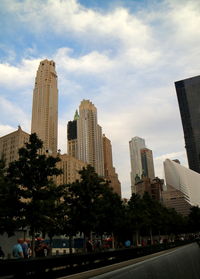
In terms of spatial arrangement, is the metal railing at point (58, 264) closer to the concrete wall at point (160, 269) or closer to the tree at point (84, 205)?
the concrete wall at point (160, 269)

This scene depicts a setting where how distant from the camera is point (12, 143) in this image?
146375mm

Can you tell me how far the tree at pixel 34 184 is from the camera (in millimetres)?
20219

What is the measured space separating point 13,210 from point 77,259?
10.1m

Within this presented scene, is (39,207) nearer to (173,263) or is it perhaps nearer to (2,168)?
(2,168)

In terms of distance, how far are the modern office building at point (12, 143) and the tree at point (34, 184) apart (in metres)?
124

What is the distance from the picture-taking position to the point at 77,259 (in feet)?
38.5

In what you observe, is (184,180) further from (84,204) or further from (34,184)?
(34,184)

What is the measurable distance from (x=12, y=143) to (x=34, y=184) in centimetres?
13127

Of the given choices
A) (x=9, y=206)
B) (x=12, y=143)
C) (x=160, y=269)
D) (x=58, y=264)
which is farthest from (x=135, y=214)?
(x=12, y=143)

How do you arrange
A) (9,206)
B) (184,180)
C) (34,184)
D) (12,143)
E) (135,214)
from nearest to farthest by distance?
(9,206), (34,184), (135,214), (12,143), (184,180)

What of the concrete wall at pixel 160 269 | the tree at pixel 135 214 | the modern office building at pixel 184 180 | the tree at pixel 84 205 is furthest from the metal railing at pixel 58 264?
the modern office building at pixel 184 180

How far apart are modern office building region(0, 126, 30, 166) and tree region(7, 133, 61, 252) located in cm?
12400

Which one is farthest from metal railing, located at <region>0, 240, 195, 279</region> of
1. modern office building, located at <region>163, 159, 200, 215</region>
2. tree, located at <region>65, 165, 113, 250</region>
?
modern office building, located at <region>163, 159, 200, 215</region>

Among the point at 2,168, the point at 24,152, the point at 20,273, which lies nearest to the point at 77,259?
the point at 20,273
